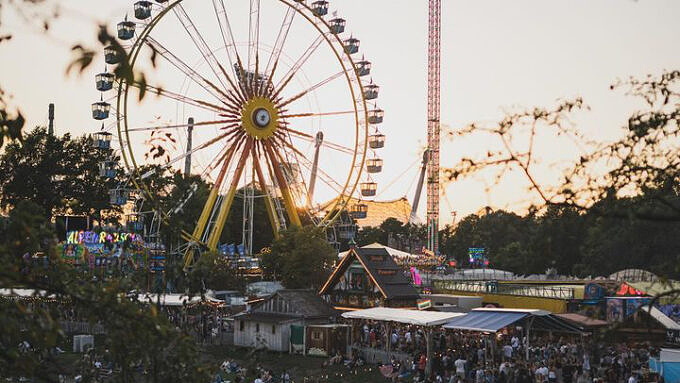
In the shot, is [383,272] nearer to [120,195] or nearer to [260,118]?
[260,118]

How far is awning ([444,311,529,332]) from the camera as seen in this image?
3025cm

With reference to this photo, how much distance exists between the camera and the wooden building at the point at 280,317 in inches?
1587

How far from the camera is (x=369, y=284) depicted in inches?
1666

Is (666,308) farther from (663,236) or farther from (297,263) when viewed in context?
(663,236)

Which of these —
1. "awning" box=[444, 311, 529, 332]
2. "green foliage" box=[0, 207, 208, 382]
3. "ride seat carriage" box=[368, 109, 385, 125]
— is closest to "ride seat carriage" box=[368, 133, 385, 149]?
"ride seat carriage" box=[368, 109, 385, 125]

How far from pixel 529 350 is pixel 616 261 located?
43.8 metres

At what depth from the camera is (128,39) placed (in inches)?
2002

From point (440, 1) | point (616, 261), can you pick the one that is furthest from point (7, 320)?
point (440, 1)

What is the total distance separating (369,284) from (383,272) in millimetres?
836

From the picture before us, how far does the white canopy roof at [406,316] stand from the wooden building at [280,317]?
106 inches

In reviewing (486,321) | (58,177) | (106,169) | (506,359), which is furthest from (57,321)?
(58,177)

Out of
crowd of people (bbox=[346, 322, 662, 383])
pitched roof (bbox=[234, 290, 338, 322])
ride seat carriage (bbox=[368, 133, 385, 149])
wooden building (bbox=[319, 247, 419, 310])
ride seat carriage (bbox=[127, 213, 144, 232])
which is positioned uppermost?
ride seat carriage (bbox=[368, 133, 385, 149])

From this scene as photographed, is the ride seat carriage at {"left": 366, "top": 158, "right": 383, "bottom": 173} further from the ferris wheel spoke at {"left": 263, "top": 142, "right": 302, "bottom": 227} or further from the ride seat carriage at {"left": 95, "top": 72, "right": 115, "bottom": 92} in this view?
the ride seat carriage at {"left": 95, "top": 72, "right": 115, "bottom": 92}

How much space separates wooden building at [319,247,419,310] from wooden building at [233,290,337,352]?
3.70ft
